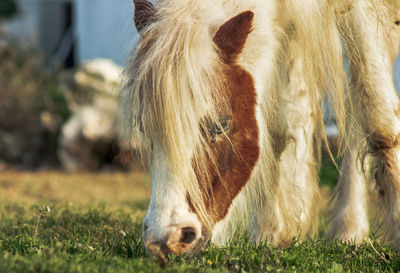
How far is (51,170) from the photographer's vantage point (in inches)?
354

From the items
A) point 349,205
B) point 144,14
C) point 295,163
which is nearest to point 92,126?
point 349,205

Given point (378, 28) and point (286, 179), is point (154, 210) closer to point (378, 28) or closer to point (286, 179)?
point (286, 179)

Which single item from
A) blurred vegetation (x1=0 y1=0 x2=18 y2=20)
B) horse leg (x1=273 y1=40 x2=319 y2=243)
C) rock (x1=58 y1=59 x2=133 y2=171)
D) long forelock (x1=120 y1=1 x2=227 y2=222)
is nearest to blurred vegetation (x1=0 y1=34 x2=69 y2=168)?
rock (x1=58 y1=59 x2=133 y2=171)

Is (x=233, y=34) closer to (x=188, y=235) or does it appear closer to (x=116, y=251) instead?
(x=188, y=235)

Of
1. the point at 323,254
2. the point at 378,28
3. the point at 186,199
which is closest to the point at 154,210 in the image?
the point at 186,199

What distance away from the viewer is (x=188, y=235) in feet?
7.81

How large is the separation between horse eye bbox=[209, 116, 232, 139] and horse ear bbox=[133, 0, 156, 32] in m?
0.71

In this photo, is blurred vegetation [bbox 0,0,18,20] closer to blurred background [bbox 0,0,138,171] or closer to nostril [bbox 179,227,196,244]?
blurred background [bbox 0,0,138,171]

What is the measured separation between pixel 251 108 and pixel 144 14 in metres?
0.82

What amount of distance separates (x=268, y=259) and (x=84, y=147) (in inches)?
264

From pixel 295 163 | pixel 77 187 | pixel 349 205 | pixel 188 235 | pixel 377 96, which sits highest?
pixel 377 96

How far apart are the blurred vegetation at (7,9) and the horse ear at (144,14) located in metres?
11.6

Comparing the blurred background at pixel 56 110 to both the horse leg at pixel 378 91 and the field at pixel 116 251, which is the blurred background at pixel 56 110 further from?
the horse leg at pixel 378 91

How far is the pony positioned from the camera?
2.43 meters
